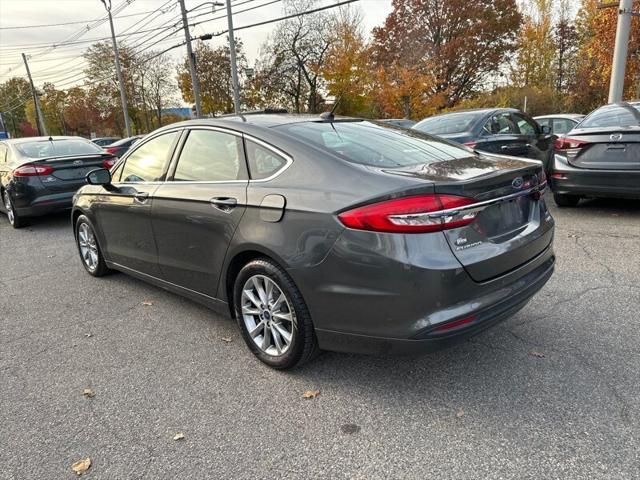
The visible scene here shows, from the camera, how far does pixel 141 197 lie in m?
3.82

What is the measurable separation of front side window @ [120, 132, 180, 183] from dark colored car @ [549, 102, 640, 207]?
5.17 meters

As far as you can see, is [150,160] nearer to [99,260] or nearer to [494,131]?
[99,260]

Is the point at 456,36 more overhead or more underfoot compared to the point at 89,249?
more overhead

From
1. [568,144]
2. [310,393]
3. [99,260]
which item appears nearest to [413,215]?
[310,393]

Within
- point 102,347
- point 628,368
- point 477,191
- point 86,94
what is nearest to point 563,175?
point 628,368

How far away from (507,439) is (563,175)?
5133mm

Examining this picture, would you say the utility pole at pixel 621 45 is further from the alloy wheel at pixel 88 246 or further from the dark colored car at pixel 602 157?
the alloy wheel at pixel 88 246

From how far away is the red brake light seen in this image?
6223 millimetres

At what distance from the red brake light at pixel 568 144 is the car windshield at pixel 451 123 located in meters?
1.34

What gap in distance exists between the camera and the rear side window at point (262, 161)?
2852mm

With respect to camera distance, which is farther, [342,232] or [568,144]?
[568,144]

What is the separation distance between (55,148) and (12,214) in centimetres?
134

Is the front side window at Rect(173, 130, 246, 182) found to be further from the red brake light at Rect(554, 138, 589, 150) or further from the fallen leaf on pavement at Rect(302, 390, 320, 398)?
the red brake light at Rect(554, 138, 589, 150)

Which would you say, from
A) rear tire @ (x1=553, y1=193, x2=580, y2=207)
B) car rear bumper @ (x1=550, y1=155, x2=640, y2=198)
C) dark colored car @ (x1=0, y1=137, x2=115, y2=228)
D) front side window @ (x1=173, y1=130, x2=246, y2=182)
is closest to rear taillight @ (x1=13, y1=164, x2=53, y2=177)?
dark colored car @ (x1=0, y1=137, x2=115, y2=228)
